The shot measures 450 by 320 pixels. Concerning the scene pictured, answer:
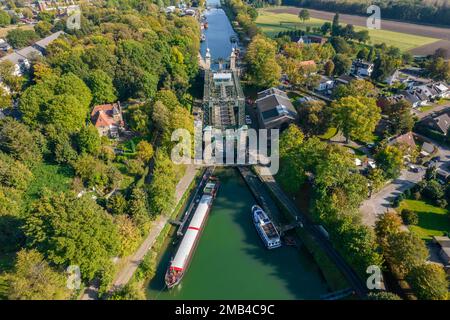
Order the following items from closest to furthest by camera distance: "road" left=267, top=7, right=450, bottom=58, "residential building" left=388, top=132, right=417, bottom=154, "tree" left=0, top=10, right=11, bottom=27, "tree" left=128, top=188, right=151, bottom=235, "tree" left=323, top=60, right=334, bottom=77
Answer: "tree" left=128, top=188, right=151, bottom=235 < "residential building" left=388, top=132, right=417, bottom=154 < "tree" left=323, top=60, right=334, bottom=77 < "road" left=267, top=7, right=450, bottom=58 < "tree" left=0, top=10, right=11, bottom=27

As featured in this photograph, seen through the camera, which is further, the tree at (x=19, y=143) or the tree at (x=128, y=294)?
the tree at (x=19, y=143)

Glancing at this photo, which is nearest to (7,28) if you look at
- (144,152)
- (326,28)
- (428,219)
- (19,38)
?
(19,38)

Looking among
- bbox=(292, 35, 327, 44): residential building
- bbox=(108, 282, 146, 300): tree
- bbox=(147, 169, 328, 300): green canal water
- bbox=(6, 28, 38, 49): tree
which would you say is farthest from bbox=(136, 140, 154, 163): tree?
bbox=(6, 28, 38, 49): tree

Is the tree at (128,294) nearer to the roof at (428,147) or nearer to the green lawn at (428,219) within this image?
the green lawn at (428,219)

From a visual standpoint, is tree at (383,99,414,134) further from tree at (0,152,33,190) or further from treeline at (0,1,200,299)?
tree at (0,152,33,190)

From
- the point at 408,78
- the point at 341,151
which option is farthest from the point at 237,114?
the point at 408,78

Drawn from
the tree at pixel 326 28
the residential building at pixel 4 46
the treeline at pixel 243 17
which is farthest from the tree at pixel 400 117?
the residential building at pixel 4 46
